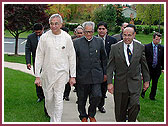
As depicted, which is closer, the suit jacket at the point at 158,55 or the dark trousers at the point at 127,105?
the dark trousers at the point at 127,105

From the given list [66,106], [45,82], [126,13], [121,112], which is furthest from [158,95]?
[126,13]

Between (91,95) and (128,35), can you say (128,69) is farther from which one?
(91,95)

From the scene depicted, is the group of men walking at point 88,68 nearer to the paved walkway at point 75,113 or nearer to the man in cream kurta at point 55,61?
the man in cream kurta at point 55,61

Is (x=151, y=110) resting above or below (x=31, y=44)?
below

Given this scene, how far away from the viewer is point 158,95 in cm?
995

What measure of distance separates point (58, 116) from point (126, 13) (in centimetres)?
4398

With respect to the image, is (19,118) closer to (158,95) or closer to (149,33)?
(158,95)

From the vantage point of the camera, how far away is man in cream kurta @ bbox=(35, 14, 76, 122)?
6.09 m

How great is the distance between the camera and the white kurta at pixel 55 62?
239 inches

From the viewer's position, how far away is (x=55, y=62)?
6.07 meters

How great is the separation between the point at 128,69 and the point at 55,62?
1.47m

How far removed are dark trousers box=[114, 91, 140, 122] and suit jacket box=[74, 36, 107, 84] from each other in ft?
2.24

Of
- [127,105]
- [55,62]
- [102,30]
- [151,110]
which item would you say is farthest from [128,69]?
[151,110]

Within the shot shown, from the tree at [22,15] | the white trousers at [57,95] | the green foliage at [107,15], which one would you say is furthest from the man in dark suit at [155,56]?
the green foliage at [107,15]
